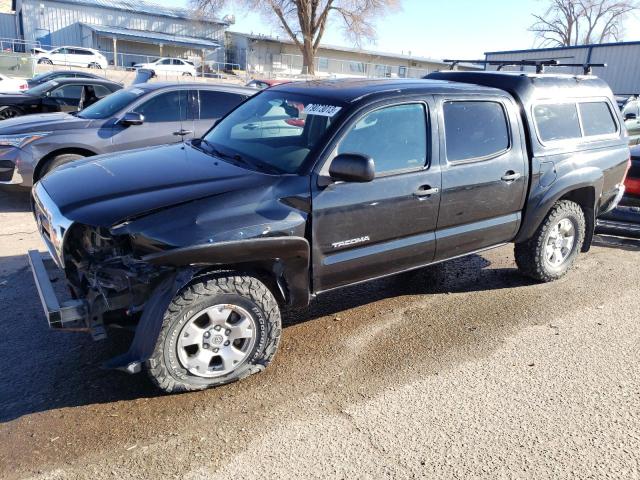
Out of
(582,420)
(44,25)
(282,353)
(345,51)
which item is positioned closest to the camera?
(582,420)

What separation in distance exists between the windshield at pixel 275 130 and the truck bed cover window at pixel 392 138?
0.21 metres

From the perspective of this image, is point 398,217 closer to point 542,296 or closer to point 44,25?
point 542,296

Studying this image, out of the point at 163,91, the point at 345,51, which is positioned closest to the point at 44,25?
the point at 345,51

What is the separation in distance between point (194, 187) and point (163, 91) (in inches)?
182

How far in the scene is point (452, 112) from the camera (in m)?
4.25

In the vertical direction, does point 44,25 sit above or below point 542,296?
above

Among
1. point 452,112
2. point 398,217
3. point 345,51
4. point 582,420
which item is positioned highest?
point 345,51

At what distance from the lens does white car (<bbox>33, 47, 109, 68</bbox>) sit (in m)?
35.8

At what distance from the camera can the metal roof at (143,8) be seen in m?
49.5

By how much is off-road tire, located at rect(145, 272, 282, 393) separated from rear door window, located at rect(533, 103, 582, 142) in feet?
9.93

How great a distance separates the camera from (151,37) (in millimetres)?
50156

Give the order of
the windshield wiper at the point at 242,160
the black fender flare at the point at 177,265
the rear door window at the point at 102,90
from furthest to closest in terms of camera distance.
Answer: the rear door window at the point at 102,90, the windshield wiper at the point at 242,160, the black fender flare at the point at 177,265

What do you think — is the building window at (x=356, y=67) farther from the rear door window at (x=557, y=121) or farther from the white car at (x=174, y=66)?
the rear door window at (x=557, y=121)

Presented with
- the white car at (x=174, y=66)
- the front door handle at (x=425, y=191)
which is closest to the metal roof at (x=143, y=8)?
the white car at (x=174, y=66)
